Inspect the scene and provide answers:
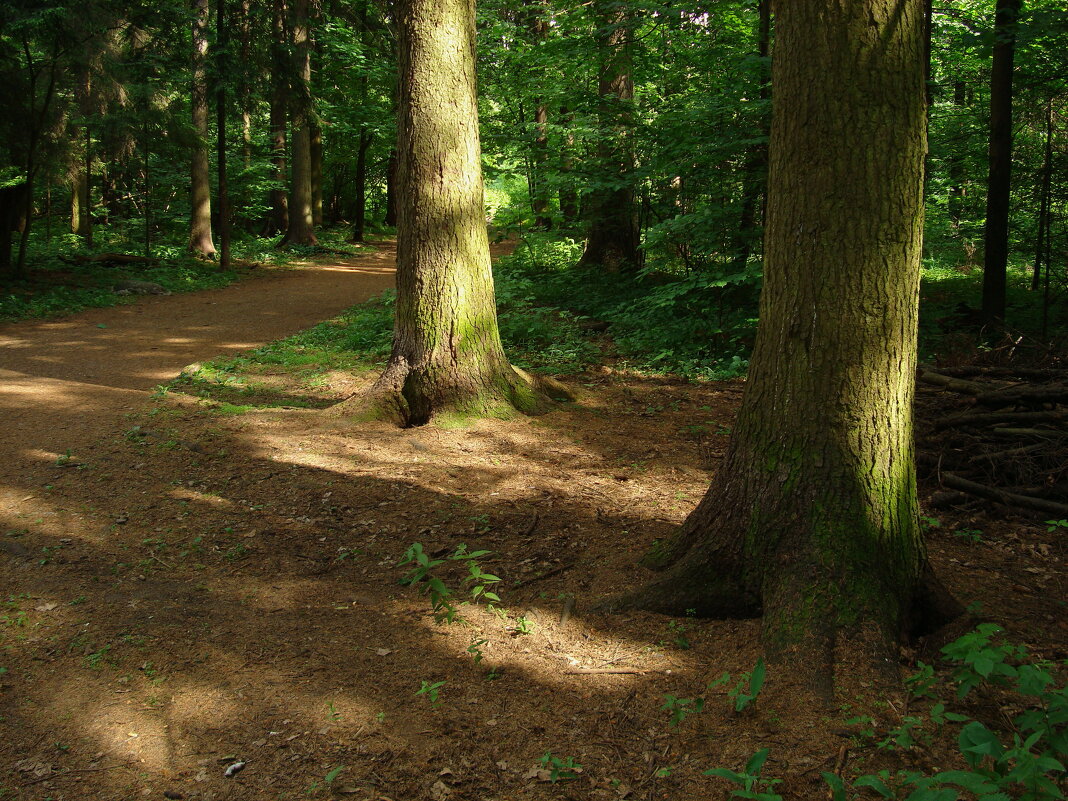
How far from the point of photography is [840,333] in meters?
3.16

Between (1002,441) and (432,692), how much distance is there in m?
4.22

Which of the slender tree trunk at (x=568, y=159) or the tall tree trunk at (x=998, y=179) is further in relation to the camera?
the slender tree trunk at (x=568, y=159)

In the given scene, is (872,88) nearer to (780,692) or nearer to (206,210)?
(780,692)

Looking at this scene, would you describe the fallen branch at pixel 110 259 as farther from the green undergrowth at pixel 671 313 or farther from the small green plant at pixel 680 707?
the small green plant at pixel 680 707

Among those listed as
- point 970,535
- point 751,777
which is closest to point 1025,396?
point 970,535

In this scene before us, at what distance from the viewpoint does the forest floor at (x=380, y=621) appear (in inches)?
106

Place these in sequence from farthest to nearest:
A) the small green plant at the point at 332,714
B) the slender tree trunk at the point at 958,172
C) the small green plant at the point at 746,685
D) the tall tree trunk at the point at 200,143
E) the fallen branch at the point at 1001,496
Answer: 1. the tall tree trunk at the point at 200,143
2. the slender tree trunk at the point at 958,172
3. the fallen branch at the point at 1001,496
4. the small green plant at the point at 332,714
5. the small green plant at the point at 746,685

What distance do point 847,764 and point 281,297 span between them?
14.6 meters

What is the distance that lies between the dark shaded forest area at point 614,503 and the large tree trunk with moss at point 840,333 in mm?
14

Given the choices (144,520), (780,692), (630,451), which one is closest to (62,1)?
(144,520)

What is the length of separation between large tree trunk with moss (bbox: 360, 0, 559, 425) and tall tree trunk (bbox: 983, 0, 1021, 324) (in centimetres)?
694

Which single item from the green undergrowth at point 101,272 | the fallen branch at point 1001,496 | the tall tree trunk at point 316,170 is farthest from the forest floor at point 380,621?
the tall tree trunk at point 316,170

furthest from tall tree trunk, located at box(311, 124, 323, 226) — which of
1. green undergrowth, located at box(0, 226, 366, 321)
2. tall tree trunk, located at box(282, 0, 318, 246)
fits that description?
green undergrowth, located at box(0, 226, 366, 321)

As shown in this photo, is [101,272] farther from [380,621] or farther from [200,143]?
[380,621]
